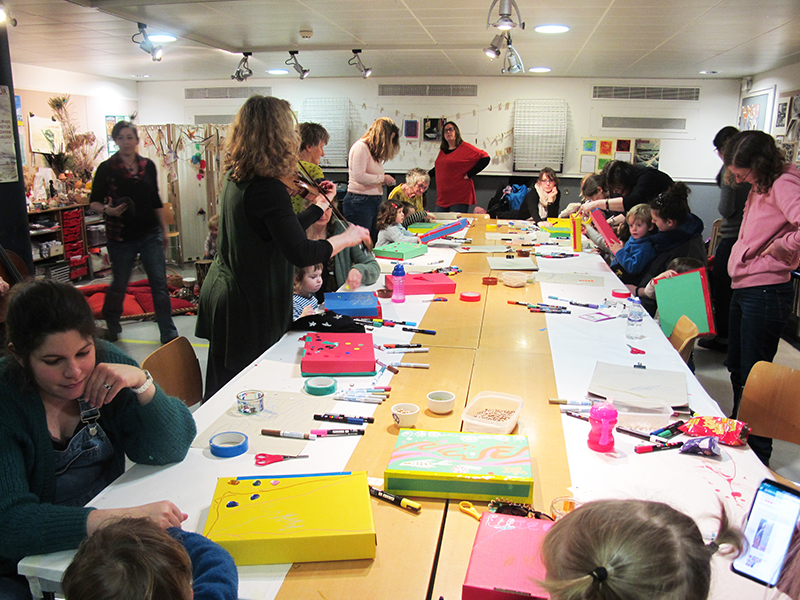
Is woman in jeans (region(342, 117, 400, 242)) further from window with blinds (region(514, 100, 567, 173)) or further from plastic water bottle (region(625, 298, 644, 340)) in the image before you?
window with blinds (region(514, 100, 567, 173))

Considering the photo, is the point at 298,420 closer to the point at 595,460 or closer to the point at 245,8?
the point at 595,460

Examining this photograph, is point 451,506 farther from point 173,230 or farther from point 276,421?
point 173,230

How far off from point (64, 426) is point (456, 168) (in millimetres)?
5870

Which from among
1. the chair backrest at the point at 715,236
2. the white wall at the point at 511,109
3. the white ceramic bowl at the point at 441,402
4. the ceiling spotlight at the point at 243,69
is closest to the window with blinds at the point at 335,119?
the white wall at the point at 511,109

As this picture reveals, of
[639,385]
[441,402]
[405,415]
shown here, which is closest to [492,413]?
[441,402]

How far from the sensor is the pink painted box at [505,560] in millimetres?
1023

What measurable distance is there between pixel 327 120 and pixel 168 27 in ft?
12.5

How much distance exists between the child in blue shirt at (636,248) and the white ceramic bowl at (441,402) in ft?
8.74

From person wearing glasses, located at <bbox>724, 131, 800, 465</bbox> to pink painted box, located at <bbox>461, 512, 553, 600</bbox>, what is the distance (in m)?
2.08

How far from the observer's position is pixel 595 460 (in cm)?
152

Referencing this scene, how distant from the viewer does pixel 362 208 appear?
5234 mm

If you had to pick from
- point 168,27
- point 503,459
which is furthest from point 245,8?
point 503,459

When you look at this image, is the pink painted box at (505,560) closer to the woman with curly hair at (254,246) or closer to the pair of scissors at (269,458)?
the pair of scissors at (269,458)

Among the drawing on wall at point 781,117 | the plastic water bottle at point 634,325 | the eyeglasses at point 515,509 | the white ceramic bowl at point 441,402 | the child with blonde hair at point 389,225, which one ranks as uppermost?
the drawing on wall at point 781,117
